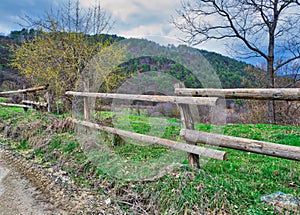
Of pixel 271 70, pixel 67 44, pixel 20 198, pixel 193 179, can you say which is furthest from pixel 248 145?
pixel 271 70

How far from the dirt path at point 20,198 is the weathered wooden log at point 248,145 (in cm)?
196

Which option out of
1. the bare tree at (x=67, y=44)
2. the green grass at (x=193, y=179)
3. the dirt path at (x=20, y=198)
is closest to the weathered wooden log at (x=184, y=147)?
the green grass at (x=193, y=179)

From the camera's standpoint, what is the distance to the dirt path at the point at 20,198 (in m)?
2.57

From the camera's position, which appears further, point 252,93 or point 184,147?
point 184,147

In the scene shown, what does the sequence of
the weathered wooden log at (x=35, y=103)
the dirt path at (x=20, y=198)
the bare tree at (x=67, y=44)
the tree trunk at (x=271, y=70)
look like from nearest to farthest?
the dirt path at (x=20, y=198), the bare tree at (x=67, y=44), the weathered wooden log at (x=35, y=103), the tree trunk at (x=271, y=70)

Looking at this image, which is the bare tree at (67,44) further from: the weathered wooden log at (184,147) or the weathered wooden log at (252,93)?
the weathered wooden log at (252,93)

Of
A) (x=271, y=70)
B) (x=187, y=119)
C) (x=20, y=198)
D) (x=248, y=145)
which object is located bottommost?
(x=20, y=198)

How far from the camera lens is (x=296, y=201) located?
7.11ft

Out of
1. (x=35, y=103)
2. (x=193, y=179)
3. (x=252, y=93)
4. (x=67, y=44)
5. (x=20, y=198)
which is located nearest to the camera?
(x=252, y=93)

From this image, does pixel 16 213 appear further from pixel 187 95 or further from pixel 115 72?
pixel 115 72

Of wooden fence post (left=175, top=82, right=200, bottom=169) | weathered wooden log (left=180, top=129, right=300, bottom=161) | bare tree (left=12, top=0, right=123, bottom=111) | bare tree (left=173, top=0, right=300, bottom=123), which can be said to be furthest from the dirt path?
bare tree (left=173, top=0, right=300, bottom=123)

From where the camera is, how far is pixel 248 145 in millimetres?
2398

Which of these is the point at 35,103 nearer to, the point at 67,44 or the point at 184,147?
the point at 67,44

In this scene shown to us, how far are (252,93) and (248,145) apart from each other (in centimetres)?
60
